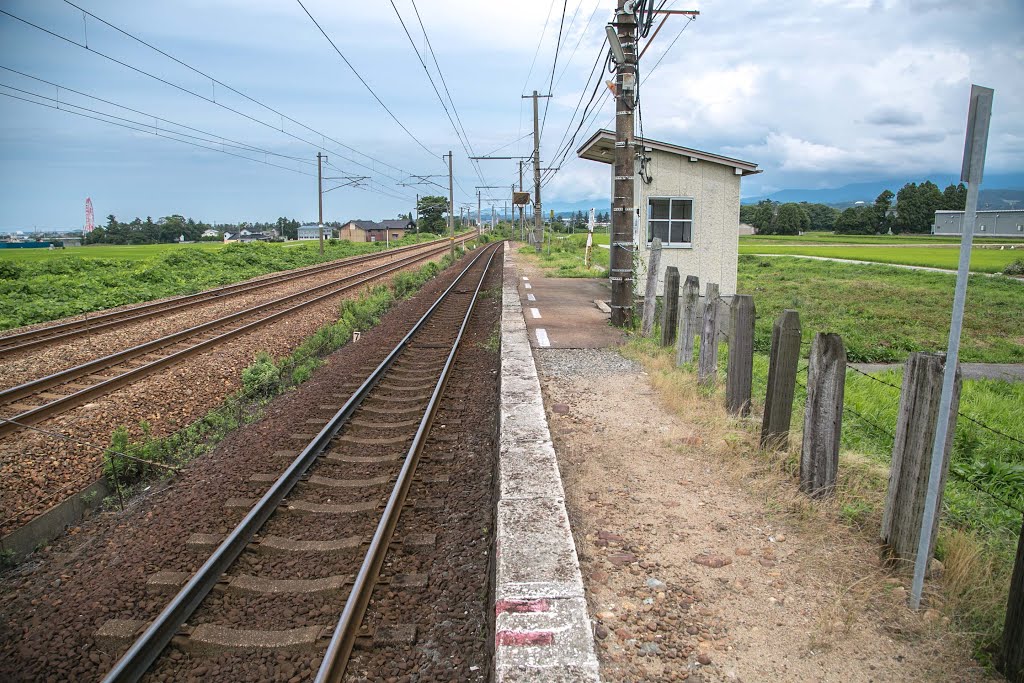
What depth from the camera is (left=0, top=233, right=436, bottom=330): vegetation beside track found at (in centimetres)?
1627

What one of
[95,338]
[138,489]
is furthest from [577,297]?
[138,489]

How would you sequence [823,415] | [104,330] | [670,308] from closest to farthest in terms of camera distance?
1. [823,415]
2. [670,308]
3. [104,330]

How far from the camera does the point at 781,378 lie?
492cm

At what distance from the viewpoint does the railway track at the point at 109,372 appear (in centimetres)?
773

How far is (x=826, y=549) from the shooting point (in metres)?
3.79

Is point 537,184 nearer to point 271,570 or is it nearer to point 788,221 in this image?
point 271,570

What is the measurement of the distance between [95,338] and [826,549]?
12844 mm

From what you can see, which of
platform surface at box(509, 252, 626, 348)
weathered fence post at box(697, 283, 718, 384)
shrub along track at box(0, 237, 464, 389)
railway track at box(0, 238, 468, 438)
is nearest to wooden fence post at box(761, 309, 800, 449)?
weathered fence post at box(697, 283, 718, 384)

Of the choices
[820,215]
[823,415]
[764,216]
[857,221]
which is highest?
[820,215]

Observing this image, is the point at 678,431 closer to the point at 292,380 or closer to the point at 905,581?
the point at 905,581

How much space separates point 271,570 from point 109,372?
698 cm

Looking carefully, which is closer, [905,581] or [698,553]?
[905,581]

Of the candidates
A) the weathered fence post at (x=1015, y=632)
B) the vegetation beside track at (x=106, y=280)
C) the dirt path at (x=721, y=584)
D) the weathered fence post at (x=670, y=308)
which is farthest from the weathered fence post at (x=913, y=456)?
the vegetation beside track at (x=106, y=280)

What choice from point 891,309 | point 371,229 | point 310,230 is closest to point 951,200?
point 891,309
